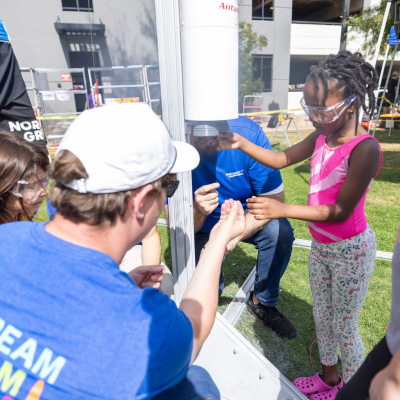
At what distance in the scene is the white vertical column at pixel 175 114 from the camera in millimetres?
1490

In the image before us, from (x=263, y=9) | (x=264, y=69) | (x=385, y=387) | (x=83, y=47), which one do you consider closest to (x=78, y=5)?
(x=83, y=47)

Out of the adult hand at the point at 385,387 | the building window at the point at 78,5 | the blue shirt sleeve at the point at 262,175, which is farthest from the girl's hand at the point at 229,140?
Result: the building window at the point at 78,5

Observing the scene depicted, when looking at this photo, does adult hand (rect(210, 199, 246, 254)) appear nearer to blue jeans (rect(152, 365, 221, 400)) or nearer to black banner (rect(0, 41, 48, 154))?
blue jeans (rect(152, 365, 221, 400))

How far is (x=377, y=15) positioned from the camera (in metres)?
13.4

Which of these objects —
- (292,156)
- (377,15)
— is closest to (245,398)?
(292,156)

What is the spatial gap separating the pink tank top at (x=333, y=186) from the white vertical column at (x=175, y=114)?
2.26ft

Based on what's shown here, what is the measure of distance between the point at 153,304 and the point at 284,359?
5.65 ft

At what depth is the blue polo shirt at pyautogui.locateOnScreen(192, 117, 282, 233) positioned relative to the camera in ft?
7.51

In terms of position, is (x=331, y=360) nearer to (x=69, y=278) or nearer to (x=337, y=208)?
(x=337, y=208)

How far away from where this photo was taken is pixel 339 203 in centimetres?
155

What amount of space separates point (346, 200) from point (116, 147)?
1.12 meters

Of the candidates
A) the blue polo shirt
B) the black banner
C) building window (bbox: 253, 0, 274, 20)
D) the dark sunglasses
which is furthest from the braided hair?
building window (bbox: 253, 0, 274, 20)

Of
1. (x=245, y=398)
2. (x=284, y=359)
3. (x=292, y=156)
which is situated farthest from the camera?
(x=284, y=359)

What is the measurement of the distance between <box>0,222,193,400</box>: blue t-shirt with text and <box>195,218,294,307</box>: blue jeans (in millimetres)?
1662
